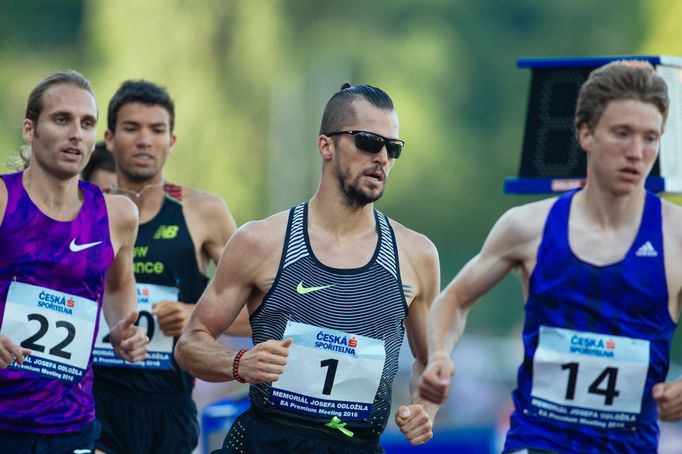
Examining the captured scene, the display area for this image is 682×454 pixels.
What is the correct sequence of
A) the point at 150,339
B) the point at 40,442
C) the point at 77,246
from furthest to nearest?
the point at 150,339 < the point at 77,246 < the point at 40,442

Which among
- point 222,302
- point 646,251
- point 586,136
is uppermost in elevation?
point 586,136

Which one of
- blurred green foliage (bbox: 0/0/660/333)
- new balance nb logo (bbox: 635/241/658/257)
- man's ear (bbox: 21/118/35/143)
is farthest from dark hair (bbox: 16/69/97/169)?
blurred green foliage (bbox: 0/0/660/333)

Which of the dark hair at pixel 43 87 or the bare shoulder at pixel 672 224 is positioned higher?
the dark hair at pixel 43 87

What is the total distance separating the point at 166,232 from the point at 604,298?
9.52ft

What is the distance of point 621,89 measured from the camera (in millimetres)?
5836

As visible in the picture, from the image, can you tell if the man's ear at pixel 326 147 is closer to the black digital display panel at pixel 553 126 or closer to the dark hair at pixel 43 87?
the dark hair at pixel 43 87

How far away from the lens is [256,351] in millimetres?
5570

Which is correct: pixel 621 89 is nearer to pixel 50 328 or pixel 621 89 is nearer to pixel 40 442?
pixel 50 328

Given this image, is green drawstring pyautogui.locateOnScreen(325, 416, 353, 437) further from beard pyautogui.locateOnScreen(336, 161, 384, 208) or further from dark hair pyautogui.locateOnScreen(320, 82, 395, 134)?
dark hair pyautogui.locateOnScreen(320, 82, 395, 134)

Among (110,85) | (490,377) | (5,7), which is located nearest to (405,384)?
(490,377)

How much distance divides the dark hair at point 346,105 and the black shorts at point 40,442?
1.75 meters

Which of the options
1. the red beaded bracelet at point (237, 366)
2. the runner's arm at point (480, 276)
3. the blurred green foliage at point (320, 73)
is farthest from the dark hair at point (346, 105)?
the blurred green foliage at point (320, 73)

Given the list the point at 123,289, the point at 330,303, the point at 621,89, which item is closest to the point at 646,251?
the point at 621,89

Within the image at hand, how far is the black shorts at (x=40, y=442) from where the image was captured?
619 cm
